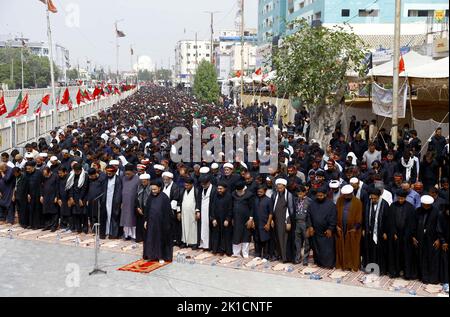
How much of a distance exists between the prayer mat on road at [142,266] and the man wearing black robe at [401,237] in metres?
3.12

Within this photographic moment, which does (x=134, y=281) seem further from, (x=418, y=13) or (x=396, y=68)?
(x=418, y=13)

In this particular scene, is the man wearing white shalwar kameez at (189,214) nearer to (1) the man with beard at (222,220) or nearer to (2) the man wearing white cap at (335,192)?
(1) the man with beard at (222,220)

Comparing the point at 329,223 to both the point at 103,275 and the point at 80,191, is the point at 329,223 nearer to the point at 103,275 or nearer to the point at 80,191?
the point at 103,275

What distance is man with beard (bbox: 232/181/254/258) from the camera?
8.66 metres

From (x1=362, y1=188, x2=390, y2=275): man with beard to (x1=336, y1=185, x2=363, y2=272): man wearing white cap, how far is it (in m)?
0.12

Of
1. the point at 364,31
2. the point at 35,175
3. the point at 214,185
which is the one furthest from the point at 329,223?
the point at 364,31

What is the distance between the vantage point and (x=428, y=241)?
7.43 metres

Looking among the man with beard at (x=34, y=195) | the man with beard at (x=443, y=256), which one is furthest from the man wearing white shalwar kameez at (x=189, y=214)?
the man with beard at (x=443, y=256)

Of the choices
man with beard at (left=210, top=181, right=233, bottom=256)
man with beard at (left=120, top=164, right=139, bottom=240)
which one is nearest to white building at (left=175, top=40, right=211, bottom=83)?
man with beard at (left=120, top=164, right=139, bottom=240)

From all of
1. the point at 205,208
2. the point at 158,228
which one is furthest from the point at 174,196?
the point at 158,228

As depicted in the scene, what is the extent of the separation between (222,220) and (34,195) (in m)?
3.77

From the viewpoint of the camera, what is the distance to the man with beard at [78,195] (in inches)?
396

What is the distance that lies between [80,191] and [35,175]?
94 centimetres
